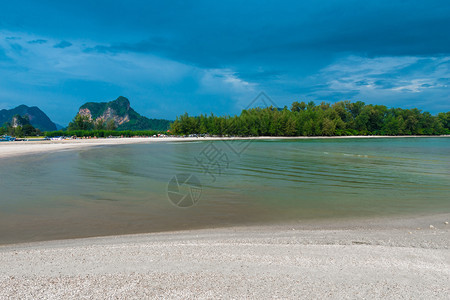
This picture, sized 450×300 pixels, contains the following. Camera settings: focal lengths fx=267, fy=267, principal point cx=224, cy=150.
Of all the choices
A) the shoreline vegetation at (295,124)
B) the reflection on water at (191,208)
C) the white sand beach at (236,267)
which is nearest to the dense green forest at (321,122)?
the shoreline vegetation at (295,124)

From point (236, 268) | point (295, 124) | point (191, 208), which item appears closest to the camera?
point (236, 268)

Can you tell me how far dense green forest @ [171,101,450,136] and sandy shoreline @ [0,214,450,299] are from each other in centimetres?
10921

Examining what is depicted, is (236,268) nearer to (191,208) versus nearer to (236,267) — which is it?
(236,267)

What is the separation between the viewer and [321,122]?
402 ft

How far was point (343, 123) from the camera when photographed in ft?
410

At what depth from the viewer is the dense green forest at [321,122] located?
11725cm

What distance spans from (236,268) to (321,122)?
127335 mm

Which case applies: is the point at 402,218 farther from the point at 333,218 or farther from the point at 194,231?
the point at 194,231

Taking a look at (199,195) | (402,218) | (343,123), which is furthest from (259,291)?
(343,123)

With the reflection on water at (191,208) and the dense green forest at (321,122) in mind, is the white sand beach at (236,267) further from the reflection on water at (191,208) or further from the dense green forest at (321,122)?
the dense green forest at (321,122)

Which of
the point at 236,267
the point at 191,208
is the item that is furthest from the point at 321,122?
the point at 236,267

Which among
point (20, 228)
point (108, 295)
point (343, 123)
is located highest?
point (343, 123)

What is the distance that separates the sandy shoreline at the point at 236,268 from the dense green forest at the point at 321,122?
109 m

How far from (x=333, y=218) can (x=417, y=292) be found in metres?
4.79
